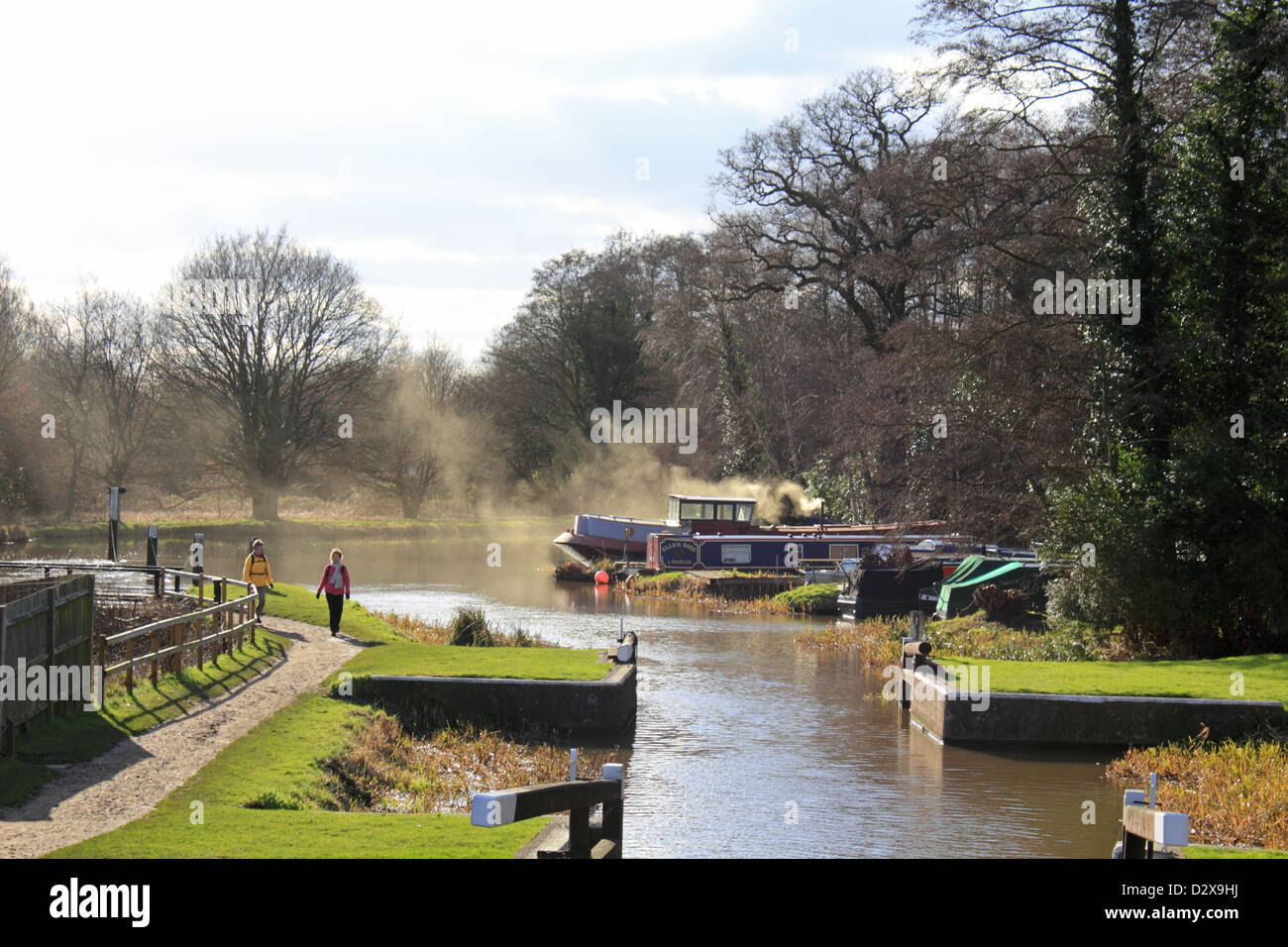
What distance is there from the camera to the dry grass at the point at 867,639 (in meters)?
25.0

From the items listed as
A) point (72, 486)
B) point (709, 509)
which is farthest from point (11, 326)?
point (709, 509)

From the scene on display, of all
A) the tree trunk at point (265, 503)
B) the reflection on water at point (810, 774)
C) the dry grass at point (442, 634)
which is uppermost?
the tree trunk at point (265, 503)

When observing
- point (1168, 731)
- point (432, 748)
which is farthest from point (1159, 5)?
point (432, 748)

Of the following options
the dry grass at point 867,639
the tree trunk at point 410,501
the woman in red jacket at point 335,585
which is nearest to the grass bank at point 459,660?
the woman in red jacket at point 335,585

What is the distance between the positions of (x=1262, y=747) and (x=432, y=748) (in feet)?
32.7

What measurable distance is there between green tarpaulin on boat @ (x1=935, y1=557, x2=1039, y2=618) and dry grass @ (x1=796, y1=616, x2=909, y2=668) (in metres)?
1.15

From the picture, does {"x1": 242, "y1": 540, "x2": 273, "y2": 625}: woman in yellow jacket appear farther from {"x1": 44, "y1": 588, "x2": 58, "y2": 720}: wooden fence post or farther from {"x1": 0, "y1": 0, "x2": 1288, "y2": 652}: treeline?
{"x1": 0, "y1": 0, "x2": 1288, "y2": 652}: treeline

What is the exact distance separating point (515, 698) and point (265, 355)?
156 ft

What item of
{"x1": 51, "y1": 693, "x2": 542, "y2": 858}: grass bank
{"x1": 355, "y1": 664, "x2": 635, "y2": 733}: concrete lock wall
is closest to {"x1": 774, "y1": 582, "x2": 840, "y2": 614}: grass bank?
{"x1": 355, "y1": 664, "x2": 635, "y2": 733}: concrete lock wall

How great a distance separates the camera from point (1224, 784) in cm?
1352

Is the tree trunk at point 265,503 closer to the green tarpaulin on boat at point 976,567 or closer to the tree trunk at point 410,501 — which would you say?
the tree trunk at point 410,501

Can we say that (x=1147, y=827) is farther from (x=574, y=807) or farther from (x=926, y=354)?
(x=926, y=354)

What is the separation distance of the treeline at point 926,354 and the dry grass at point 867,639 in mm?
3409

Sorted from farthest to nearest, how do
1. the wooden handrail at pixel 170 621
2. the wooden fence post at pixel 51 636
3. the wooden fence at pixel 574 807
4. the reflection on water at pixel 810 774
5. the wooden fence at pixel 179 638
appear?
1. the wooden fence at pixel 179 638
2. the wooden handrail at pixel 170 621
3. the wooden fence post at pixel 51 636
4. the reflection on water at pixel 810 774
5. the wooden fence at pixel 574 807
